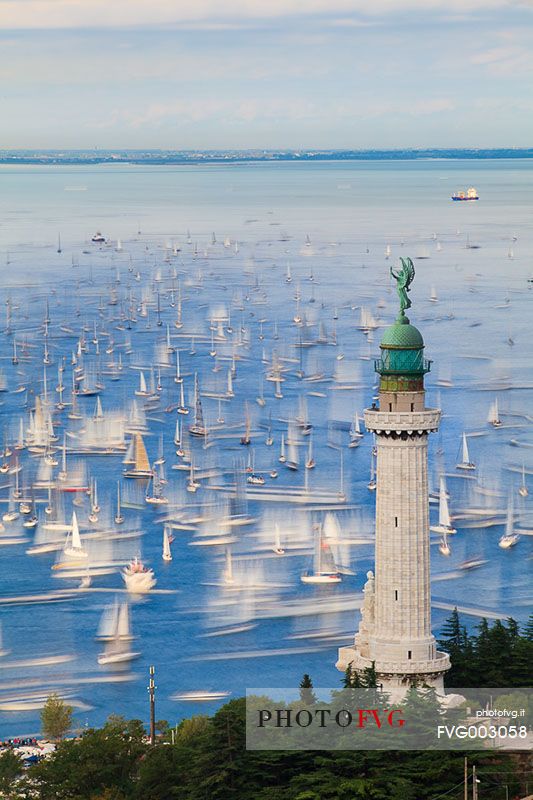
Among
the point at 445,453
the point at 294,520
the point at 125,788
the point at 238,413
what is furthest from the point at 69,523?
the point at 125,788

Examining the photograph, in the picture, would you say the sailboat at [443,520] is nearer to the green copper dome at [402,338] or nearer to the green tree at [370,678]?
the green tree at [370,678]

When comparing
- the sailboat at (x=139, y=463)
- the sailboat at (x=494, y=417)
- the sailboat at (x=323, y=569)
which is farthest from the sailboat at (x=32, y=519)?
the sailboat at (x=494, y=417)

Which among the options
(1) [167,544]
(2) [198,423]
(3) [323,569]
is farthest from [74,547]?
(2) [198,423]

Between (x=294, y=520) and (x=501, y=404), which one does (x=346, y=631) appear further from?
(x=501, y=404)

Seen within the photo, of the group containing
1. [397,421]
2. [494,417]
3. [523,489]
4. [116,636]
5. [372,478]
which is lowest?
[397,421]

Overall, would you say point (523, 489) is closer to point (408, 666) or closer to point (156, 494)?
point (156, 494)

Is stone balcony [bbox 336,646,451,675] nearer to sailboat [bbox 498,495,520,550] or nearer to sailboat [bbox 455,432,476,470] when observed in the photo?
sailboat [bbox 498,495,520,550]
